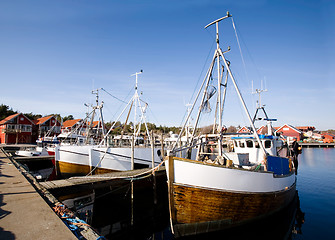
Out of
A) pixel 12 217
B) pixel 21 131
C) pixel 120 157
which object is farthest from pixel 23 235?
pixel 21 131

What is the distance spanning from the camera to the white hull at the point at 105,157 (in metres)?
16.5

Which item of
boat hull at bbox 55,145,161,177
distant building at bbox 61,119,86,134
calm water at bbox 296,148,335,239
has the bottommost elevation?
calm water at bbox 296,148,335,239

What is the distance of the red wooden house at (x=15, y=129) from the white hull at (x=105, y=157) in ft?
128

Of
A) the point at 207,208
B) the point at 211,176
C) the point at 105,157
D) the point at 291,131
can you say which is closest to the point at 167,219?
the point at 207,208

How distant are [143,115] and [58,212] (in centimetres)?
1335

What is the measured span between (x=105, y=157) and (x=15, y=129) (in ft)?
146

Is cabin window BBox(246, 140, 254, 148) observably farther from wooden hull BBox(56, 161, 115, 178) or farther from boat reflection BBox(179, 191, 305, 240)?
wooden hull BBox(56, 161, 115, 178)

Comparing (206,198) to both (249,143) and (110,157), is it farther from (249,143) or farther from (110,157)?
(110,157)

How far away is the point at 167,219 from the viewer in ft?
38.8

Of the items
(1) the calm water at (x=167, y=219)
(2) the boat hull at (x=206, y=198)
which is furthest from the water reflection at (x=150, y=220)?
(2) the boat hull at (x=206, y=198)

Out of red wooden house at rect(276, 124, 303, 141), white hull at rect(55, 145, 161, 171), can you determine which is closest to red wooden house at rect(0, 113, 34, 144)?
white hull at rect(55, 145, 161, 171)

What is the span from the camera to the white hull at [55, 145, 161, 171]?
16.5 metres

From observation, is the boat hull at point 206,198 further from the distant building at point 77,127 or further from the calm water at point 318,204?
the distant building at point 77,127

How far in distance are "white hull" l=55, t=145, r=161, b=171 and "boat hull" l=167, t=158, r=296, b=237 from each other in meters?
9.19
